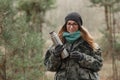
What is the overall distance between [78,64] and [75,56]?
14 cm

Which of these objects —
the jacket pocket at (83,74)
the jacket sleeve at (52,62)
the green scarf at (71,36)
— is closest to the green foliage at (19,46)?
the jacket sleeve at (52,62)

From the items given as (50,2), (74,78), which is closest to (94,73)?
(74,78)

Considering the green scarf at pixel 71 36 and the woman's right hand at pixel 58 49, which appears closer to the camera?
the woman's right hand at pixel 58 49

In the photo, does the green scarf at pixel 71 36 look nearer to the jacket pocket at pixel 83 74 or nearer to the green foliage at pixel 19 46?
the jacket pocket at pixel 83 74

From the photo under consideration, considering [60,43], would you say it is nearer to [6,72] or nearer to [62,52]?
[62,52]

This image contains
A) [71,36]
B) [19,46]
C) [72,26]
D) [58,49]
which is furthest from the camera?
[19,46]

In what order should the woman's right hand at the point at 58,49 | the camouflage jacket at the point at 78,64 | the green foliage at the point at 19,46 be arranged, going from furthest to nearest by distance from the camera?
the green foliage at the point at 19,46 → the camouflage jacket at the point at 78,64 → the woman's right hand at the point at 58,49

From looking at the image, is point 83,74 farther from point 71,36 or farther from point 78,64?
point 71,36

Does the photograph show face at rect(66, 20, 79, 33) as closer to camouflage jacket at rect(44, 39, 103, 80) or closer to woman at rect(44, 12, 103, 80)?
woman at rect(44, 12, 103, 80)

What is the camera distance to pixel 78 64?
4.27 m

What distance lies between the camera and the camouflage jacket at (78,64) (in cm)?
425

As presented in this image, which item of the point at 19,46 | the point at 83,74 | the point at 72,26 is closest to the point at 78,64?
the point at 83,74

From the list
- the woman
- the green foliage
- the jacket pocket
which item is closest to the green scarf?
the woman

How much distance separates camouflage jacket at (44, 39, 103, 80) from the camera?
4.25 meters
